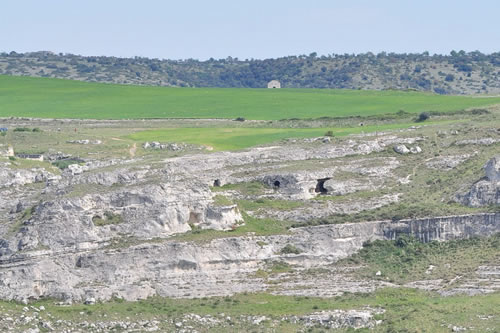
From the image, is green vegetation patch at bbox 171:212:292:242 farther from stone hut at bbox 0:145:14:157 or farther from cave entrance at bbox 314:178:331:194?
stone hut at bbox 0:145:14:157

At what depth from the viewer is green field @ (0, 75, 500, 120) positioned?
134125 millimetres

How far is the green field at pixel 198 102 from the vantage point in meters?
134

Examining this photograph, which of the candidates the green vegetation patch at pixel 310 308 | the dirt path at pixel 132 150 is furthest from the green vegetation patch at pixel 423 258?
the dirt path at pixel 132 150

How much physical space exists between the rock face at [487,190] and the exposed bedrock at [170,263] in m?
2.23

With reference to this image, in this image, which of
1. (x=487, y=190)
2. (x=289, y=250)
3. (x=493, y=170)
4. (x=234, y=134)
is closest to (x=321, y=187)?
(x=289, y=250)

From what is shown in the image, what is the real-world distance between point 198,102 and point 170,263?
67582mm

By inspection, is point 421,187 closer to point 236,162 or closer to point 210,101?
point 236,162

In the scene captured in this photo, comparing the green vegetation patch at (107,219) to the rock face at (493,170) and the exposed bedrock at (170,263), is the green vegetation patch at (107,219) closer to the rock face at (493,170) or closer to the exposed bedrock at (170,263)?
the exposed bedrock at (170,263)

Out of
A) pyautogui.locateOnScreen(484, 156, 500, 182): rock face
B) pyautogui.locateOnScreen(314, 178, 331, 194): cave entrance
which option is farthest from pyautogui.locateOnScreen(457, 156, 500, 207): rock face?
pyautogui.locateOnScreen(314, 178, 331, 194): cave entrance

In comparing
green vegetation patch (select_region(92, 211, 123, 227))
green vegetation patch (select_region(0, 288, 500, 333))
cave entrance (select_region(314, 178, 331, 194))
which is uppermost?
cave entrance (select_region(314, 178, 331, 194))

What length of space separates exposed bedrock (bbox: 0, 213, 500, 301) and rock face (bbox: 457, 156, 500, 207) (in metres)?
2.23

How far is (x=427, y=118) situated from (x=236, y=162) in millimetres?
26712

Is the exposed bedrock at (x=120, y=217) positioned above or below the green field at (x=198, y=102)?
below

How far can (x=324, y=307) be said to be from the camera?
7731 cm
